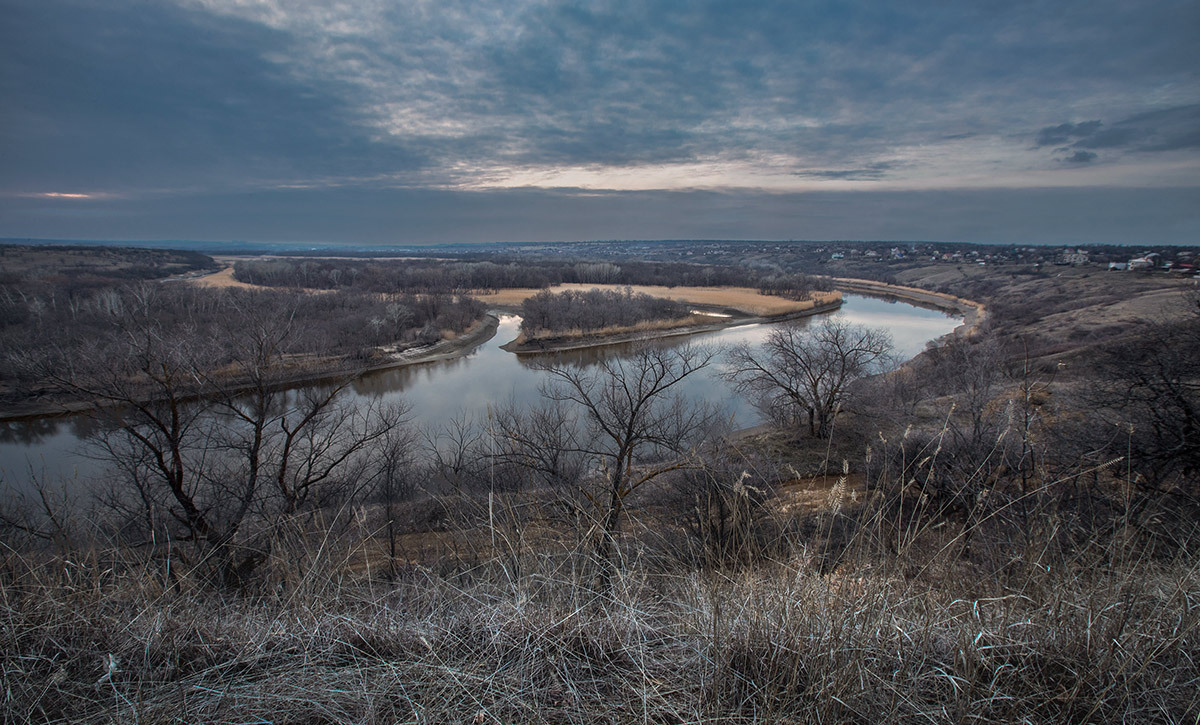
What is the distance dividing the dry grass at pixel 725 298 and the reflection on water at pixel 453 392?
1511 cm

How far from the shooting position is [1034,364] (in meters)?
21.0

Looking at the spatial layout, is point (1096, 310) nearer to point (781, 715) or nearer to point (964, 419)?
point (964, 419)

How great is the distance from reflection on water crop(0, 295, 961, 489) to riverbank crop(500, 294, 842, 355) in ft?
4.74

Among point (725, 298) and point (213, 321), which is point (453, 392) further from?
point (725, 298)

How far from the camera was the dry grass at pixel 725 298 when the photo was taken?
201 feet

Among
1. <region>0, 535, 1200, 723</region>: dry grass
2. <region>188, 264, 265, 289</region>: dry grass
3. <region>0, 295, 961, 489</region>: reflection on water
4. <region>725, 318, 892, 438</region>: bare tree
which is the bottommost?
<region>0, 295, 961, 489</region>: reflection on water

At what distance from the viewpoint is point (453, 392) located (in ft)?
86.5

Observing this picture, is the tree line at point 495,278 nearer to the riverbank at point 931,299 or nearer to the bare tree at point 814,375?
the riverbank at point 931,299

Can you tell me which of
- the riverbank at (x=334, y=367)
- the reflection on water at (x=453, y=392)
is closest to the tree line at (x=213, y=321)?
the riverbank at (x=334, y=367)

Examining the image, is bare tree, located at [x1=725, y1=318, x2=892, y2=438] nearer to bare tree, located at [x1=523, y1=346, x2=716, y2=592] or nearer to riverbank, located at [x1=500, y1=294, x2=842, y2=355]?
bare tree, located at [x1=523, y1=346, x2=716, y2=592]

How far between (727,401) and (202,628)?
22289 mm

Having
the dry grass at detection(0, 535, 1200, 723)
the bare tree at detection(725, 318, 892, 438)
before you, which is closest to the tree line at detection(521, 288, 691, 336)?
the bare tree at detection(725, 318, 892, 438)

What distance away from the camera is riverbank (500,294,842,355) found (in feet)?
130

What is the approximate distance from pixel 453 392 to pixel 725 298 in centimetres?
5332
